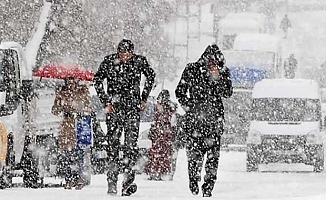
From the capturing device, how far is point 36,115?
14.2m

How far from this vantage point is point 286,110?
2186 cm

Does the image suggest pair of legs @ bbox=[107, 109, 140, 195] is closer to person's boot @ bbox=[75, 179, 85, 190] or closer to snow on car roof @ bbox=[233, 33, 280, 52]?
person's boot @ bbox=[75, 179, 85, 190]

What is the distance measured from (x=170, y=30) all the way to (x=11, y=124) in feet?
109

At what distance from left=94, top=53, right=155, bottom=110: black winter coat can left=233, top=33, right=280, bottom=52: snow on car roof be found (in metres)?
20.0

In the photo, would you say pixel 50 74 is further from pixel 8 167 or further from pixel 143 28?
pixel 143 28

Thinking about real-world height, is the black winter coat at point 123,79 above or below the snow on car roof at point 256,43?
below

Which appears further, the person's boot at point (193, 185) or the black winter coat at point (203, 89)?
the person's boot at point (193, 185)

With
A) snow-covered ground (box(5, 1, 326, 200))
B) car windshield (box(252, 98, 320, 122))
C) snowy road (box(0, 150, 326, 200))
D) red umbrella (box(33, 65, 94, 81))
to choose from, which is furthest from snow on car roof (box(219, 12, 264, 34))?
red umbrella (box(33, 65, 94, 81))

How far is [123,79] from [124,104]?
11.2 inches

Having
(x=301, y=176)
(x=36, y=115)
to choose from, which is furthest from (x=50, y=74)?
(x=301, y=176)

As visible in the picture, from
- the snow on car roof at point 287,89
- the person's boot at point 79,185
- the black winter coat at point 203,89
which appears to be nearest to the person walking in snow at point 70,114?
the person's boot at point 79,185

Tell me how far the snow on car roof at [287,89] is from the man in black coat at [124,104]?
10.3 meters

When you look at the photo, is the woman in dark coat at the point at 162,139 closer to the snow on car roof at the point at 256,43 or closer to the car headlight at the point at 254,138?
the car headlight at the point at 254,138

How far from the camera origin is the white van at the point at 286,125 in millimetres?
20703
